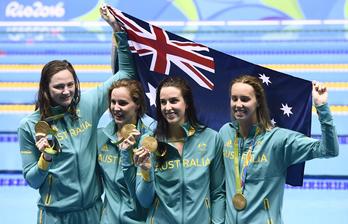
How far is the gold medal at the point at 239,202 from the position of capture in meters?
3.01

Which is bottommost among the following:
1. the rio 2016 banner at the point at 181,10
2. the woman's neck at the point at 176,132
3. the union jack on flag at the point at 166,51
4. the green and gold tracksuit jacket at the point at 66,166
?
the green and gold tracksuit jacket at the point at 66,166

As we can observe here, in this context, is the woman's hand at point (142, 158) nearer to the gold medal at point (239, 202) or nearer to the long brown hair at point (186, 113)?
the long brown hair at point (186, 113)

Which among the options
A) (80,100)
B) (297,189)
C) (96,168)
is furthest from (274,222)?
(297,189)

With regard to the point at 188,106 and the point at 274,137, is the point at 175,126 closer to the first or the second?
the point at 188,106

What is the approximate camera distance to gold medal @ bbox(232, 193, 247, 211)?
301 cm

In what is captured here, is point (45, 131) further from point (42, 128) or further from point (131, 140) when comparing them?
point (131, 140)

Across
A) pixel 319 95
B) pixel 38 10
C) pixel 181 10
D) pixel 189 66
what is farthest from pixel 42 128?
pixel 38 10

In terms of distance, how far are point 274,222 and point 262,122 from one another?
451 millimetres

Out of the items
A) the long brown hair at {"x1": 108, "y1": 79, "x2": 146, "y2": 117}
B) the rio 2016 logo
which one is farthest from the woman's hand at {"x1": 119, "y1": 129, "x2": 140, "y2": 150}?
the rio 2016 logo

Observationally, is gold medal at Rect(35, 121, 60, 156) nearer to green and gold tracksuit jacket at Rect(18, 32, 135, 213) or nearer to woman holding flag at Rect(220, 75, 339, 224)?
green and gold tracksuit jacket at Rect(18, 32, 135, 213)

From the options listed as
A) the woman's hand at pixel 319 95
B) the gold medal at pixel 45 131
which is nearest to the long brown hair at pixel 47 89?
the gold medal at pixel 45 131

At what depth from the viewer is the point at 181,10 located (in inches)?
359

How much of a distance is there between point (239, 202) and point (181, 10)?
634cm

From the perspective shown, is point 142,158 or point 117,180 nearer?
point 142,158
